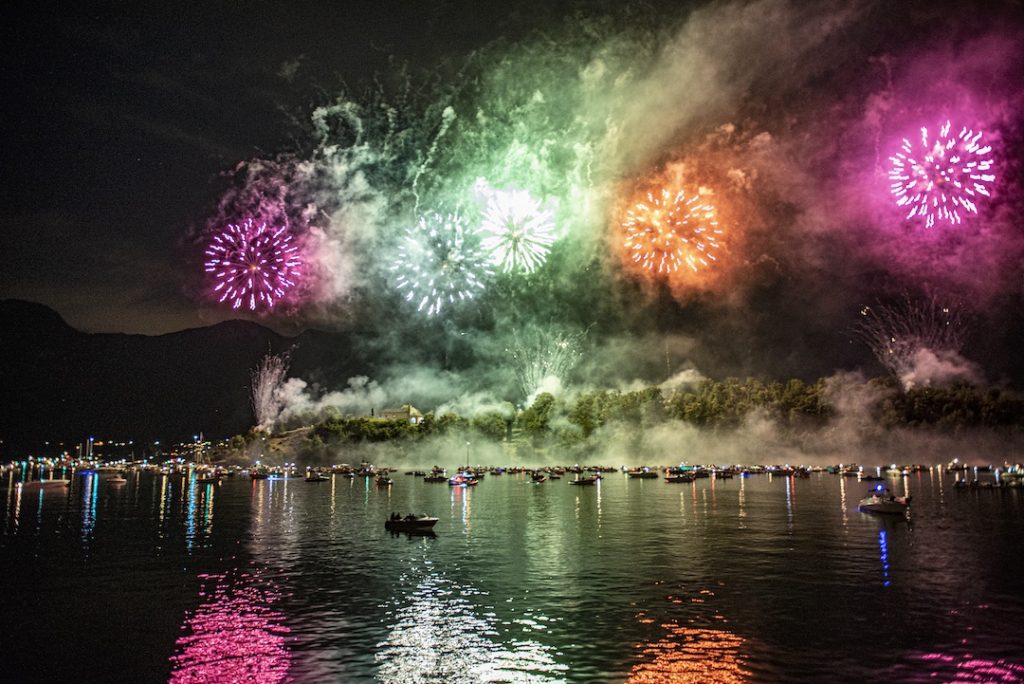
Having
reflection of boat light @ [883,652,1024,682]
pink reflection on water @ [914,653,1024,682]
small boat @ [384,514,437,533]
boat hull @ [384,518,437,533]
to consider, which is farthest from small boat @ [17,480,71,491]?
pink reflection on water @ [914,653,1024,682]

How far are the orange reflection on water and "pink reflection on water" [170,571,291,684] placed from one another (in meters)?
14.4

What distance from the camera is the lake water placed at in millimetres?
29578

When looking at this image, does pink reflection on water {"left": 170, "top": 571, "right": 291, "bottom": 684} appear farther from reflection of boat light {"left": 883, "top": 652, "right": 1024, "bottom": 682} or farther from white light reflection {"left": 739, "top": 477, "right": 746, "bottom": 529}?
white light reflection {"left": 739, "top": 477, "right": 746, "bottom": 529}

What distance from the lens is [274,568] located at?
174 ft

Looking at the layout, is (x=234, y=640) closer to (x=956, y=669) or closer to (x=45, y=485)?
(x=956, y=669)

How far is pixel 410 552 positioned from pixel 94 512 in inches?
2764

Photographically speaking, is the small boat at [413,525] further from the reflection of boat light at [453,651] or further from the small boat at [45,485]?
the small boat at [45,485]

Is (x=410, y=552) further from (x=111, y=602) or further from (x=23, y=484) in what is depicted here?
(x=23, y=484)

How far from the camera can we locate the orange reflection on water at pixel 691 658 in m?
27.6

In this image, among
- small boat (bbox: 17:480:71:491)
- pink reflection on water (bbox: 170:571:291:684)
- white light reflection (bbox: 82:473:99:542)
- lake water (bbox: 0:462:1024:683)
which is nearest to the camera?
pink reflection on water (bbox: 170:571:291:684)

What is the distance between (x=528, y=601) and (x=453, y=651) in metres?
9.86

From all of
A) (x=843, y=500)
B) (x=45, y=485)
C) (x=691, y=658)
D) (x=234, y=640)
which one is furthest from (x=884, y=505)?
(x=45, y=485)

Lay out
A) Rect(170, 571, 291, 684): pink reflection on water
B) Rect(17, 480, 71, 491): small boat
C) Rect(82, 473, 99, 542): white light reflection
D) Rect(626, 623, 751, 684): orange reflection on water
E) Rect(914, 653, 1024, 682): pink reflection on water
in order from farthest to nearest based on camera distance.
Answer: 1. Rect(17, 480, 71, 491): small boat
2. Rect(82, 473, 99, 542): white light reflection
3. Rect(170, 571, 291, 684): pink reflection on water
4. Rect(626, 623, 751, 684): orange reflection on water
5. Rect(914, 653, 1024, 682): pink reflection on water

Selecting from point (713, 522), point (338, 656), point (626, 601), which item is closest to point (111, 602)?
point (338, 656)
